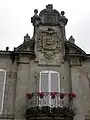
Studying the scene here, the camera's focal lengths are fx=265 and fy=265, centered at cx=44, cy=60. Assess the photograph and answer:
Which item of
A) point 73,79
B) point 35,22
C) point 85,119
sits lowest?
point 85,119

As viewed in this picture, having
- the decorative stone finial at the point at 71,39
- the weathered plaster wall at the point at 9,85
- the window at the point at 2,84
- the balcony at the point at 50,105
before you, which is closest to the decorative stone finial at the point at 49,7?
the decorative stone finial at the point at 71,39

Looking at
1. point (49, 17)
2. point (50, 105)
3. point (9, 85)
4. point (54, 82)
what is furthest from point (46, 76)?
point (49, 17)

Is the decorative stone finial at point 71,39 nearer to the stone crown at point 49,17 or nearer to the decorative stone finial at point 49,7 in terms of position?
the stone crown at point 49,17

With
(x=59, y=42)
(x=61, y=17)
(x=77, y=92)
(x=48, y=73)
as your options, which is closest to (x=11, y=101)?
(x=48, y=73)

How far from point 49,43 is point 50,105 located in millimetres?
4197

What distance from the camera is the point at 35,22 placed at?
17.5m

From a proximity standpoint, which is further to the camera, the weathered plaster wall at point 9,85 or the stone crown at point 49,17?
the stone crown at point 49,17

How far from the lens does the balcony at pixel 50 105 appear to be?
13.7 meters

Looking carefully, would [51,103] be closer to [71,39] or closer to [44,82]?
[44,82]

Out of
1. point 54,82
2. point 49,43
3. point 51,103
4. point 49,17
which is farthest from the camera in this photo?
point 49,17

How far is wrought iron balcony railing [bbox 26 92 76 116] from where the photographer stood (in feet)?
45.1

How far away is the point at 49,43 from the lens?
16516 mm

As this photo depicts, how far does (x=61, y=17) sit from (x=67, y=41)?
6.46 ft

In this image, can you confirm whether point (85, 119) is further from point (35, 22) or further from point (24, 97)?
point (35, 22)
